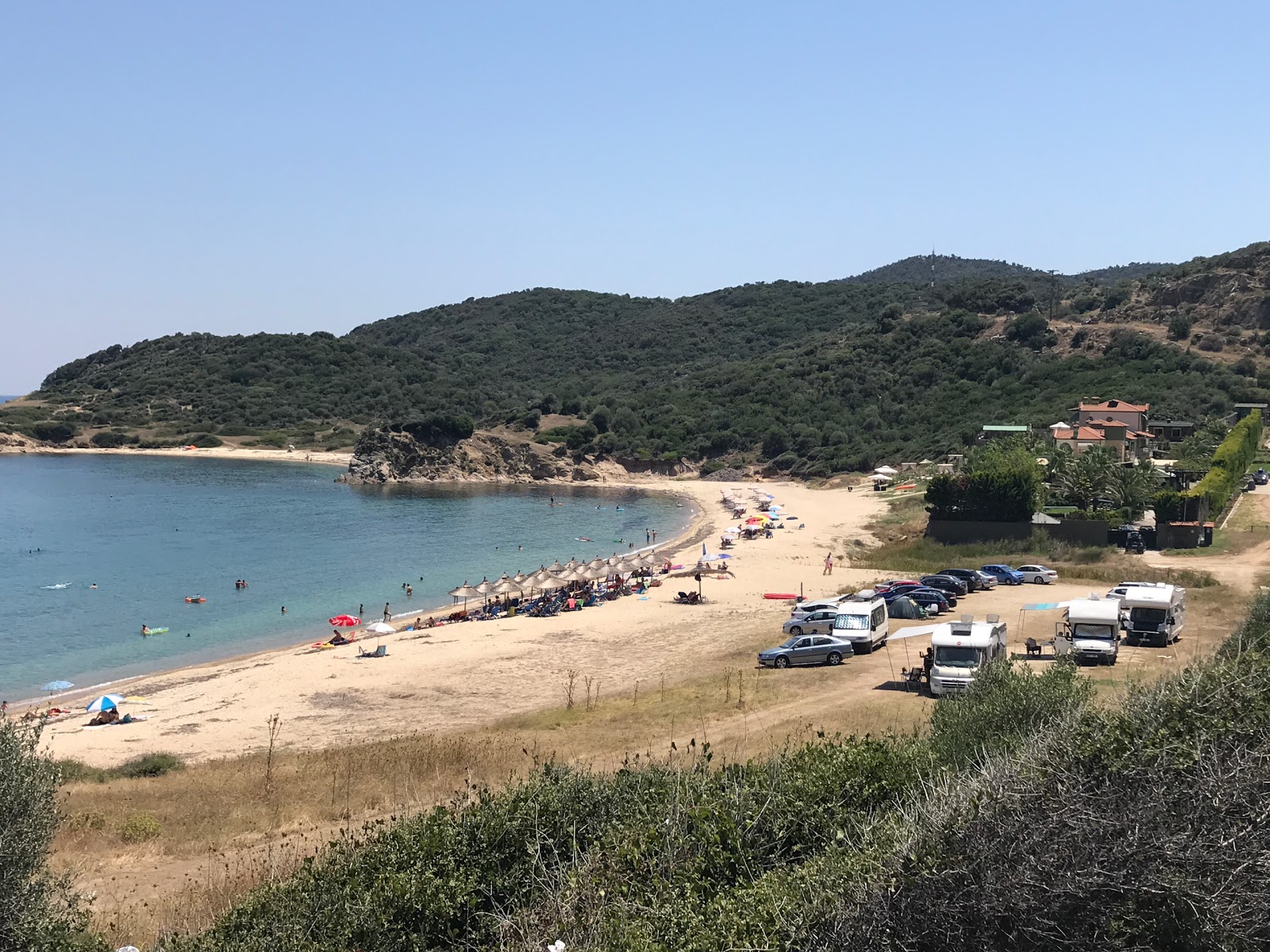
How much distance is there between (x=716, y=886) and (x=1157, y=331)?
9992cm

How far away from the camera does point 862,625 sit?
26.8 metres

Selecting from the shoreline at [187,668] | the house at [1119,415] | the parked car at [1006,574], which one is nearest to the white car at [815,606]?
the parked car at [1006,574]

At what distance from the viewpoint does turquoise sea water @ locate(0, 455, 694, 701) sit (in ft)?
125

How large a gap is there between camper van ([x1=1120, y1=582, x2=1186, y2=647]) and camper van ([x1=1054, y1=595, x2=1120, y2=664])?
5.17ft

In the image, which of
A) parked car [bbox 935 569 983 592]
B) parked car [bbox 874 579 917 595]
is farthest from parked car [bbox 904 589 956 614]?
parked car [bbox 935 569 983 592]

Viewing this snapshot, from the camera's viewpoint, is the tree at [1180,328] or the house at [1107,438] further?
the tree at [1180,328]

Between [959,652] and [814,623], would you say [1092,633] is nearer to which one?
[959,652]

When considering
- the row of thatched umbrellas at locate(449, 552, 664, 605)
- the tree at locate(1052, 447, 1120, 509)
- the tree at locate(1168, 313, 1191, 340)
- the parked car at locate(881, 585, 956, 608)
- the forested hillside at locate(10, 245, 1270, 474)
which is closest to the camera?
the parked car at locate(881, 585, 956, 608)

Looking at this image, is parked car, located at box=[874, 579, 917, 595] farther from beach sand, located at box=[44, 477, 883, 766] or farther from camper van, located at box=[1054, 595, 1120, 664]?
camper van, located at box=[1054, 595, 1120, 664]

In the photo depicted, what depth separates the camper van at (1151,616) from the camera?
81.6ft

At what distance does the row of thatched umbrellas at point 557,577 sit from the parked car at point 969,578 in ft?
46.2

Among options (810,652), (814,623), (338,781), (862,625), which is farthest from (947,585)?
(338,781)

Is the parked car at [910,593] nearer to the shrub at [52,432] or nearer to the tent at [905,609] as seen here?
the tent at [905,609]

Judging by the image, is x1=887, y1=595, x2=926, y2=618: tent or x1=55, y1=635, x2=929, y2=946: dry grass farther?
x1=887, y1=595, x2=926, y2=618: tent
